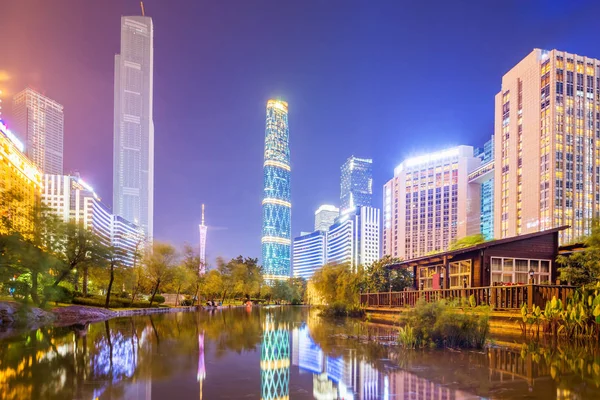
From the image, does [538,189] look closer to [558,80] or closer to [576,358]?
[558,80]

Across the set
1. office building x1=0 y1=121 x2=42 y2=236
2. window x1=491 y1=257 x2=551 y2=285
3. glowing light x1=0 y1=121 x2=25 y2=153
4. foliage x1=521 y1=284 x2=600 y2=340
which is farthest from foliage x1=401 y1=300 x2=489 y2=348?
glowing light x1=0 y1=121 x2=25 y2=153

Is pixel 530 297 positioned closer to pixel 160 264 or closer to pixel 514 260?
pixel 514 260

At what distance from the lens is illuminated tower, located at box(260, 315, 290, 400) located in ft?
29.6

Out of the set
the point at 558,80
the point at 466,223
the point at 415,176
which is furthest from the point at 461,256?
the point at 415,176

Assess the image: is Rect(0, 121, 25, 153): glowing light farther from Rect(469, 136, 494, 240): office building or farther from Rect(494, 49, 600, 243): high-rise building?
Rect(469, 136, 494, 240): office building

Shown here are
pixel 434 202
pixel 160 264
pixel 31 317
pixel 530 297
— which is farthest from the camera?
pixel 434 202

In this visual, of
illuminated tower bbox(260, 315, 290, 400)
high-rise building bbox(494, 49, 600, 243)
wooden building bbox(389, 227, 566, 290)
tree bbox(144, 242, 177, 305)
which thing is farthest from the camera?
high-rise building bbox(494, 49, 600, 243)

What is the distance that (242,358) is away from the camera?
13.4 metres

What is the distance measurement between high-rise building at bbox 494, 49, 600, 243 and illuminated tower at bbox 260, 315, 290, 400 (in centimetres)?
9890

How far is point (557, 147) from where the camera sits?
10056 cm

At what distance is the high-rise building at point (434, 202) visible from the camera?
15855 cm

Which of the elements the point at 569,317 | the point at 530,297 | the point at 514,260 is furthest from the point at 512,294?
the point at 514,260

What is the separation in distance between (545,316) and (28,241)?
32.8 meters

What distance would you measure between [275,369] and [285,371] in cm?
39
